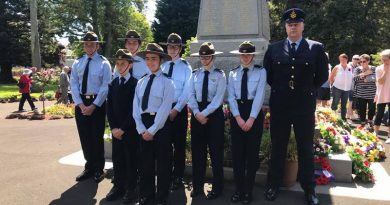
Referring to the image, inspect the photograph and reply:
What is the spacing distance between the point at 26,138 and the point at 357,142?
712 centimetres

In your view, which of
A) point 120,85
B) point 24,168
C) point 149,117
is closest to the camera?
point 149,117

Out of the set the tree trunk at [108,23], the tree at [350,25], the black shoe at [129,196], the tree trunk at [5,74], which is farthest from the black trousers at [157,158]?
the tree trunk at [5,74]

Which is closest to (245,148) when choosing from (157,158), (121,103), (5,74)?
(157,158)

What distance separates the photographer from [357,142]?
672cm

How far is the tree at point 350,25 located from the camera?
28.2 meters

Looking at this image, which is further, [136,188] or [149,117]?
[136,188]

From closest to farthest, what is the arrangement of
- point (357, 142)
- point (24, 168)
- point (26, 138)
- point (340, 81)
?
point (24, 168) → point (357, 142) → point (26, 138) → point (340, 81)

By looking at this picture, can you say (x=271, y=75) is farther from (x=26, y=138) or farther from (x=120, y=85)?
(x=26, y=138)

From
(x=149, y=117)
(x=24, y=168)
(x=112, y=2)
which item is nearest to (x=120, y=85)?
(x=149, y=117)

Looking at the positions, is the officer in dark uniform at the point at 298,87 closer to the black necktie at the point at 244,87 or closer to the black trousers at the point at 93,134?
the black necktie at the point at 244,87

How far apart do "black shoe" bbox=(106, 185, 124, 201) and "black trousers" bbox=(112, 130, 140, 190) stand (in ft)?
0.17

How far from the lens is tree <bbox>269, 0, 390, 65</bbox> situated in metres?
28.2

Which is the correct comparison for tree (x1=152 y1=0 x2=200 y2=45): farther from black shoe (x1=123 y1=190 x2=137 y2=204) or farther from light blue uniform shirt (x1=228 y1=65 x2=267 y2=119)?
black shoe (x1=123 y1=190 x2=137 y2=204)

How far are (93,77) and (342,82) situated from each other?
7.32 metres
